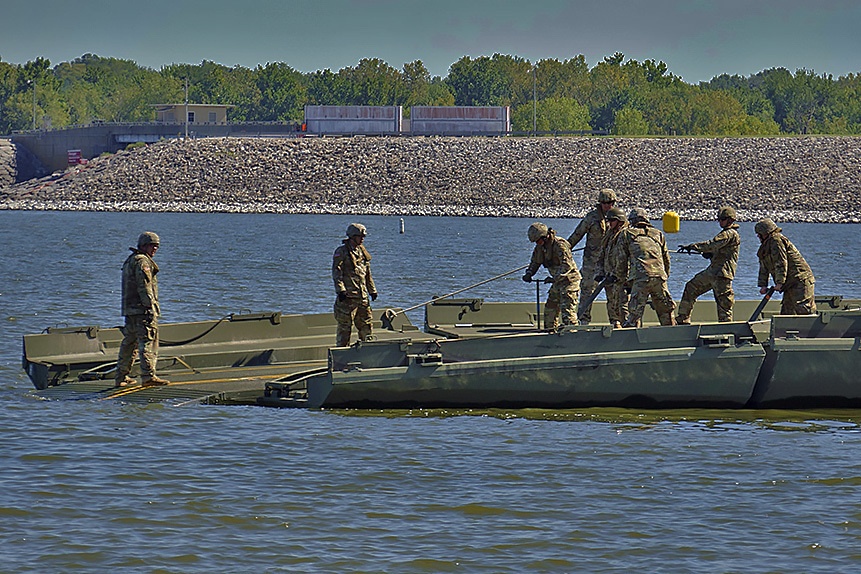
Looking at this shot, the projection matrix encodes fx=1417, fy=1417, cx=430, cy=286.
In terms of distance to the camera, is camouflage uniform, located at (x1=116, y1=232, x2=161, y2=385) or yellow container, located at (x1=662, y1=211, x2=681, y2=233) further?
yellow container, located at (x1=662, y1=211, x2=681, y2=233)

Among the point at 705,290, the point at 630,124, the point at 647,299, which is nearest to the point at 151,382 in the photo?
the point at 647,299

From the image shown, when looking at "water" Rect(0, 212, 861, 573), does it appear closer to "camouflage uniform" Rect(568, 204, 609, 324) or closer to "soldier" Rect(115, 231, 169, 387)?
"soldier" Rect(115, 231, 169, 387)

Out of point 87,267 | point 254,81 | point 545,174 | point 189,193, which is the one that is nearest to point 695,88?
point 254,81

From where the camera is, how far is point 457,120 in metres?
105

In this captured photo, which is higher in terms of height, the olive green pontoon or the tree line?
the tree line

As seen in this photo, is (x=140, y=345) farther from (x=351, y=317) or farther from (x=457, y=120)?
(x=457, y=120)

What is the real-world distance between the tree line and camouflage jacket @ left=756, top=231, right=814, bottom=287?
109046 millimetres

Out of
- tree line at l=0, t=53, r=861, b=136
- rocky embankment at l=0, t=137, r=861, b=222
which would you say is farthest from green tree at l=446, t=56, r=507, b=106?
rocky embankment at l=0, t=137, r=861, b=222

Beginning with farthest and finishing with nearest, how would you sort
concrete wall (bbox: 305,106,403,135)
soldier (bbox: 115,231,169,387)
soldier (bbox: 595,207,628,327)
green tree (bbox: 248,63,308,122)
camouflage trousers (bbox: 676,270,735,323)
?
1. green tree (bbox: 248,63,308,122)
2. concrete wall (bbox: 305,106,403,135)
3. camouflage trousers (bbox: 676,270,735,323)
4. soldier (bbox: 595,207,628,327)
5. soldier (bbox: 115,231,169,387)

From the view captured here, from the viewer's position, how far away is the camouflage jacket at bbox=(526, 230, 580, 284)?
16.4m

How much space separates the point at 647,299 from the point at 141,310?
5635mm

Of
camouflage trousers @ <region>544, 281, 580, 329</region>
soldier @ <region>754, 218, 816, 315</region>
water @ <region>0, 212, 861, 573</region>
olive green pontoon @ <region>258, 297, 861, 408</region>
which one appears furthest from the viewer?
camouflage trousers @ <region>544, 281, 580, 329</region>

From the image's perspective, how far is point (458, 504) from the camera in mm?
11797

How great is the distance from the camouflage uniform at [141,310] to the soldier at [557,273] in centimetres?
426
